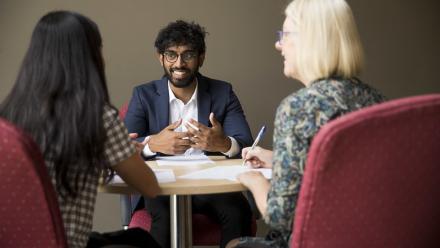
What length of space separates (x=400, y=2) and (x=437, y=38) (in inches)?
16.0

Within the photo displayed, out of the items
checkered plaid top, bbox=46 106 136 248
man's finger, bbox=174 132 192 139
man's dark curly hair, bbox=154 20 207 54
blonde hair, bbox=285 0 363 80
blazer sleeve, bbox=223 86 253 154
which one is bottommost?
blazer sleeve, bbox=223 86 253 154

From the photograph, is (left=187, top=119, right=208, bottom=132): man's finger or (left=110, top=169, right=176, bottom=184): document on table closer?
(left=110, top=169, right=176, bottom=184): document on table

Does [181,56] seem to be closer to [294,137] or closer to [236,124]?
[236,124]

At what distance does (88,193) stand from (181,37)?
5.61 feet

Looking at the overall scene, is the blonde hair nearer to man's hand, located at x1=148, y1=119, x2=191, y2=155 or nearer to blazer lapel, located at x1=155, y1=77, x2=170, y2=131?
man's hand, located at x1=148, y1=119, x2=191, y2=155

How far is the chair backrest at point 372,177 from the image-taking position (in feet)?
4.28

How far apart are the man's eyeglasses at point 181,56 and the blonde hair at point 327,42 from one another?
1582 millimetres

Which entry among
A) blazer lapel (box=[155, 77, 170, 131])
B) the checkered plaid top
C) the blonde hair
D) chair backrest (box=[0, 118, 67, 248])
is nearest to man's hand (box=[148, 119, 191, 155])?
blazer lapel (box=[155, 77, 170, 131])

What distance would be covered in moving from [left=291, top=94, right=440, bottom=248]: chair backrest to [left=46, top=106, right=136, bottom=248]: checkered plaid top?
1.93 ft

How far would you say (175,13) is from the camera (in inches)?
161

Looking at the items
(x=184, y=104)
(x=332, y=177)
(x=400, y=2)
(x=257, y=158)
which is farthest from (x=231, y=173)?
(x=400, y=2)

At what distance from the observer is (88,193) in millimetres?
1681

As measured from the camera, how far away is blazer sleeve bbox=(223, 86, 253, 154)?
3.12m

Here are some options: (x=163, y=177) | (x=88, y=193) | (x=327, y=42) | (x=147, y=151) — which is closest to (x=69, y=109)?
(x=88, y=193)
